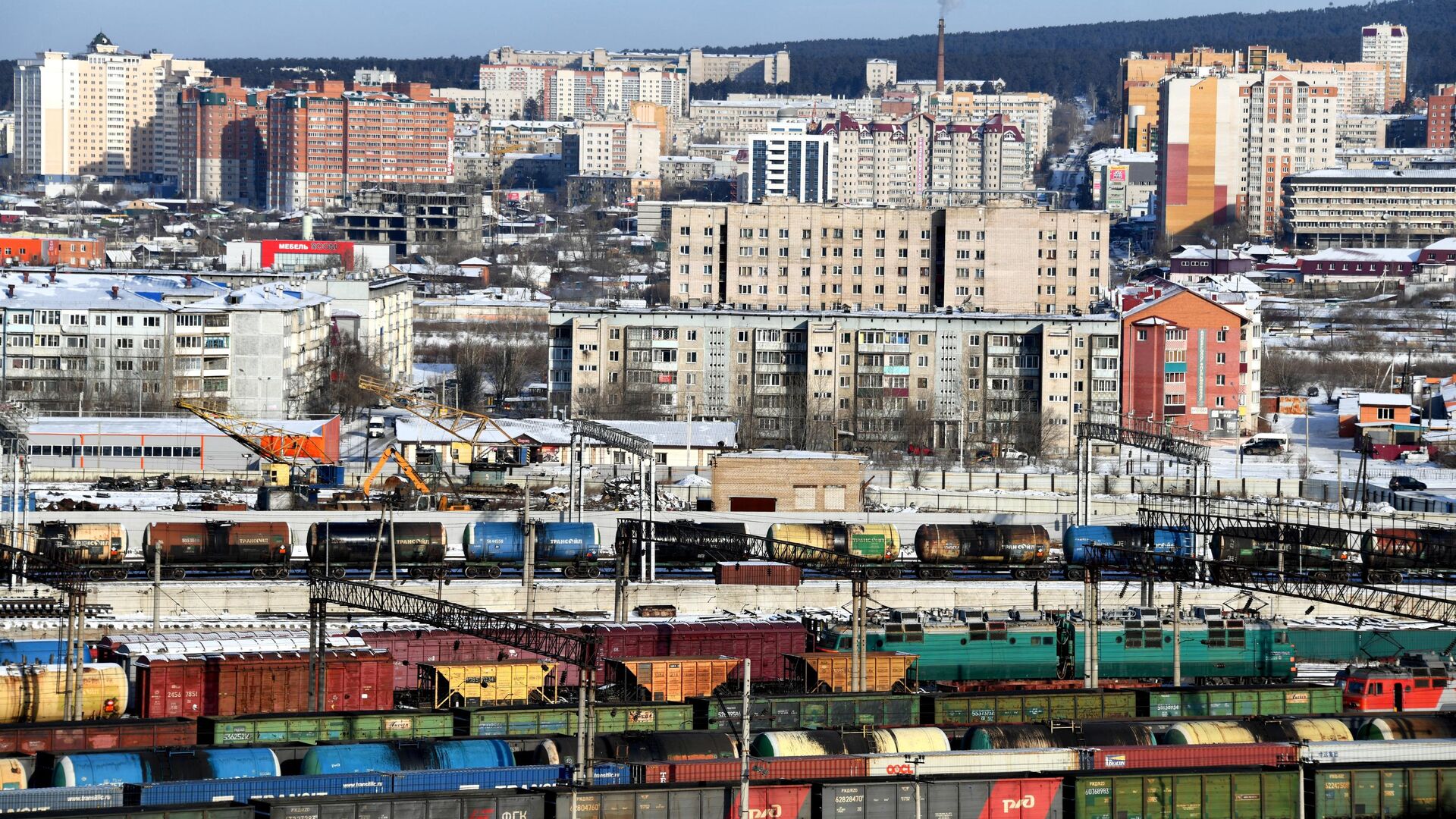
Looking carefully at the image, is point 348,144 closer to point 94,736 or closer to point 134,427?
point 134,427

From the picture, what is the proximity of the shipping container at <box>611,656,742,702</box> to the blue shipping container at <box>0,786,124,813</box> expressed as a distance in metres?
10.2

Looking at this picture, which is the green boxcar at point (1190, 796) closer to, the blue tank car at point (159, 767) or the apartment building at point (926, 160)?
the blue tank car at point (159, 767)

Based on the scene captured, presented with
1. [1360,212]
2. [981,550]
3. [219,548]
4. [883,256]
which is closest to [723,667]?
[981,550]

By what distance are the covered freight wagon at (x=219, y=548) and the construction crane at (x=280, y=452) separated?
393 inches

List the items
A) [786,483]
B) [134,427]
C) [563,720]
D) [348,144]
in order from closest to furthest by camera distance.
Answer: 1. [563,720]
2. [786,483]
3. [134,427]
4. [348,144]

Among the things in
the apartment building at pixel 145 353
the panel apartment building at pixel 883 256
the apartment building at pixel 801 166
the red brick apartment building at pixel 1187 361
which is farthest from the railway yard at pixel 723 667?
the apartment building at pixel 801 166

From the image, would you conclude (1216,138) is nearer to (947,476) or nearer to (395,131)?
(395,131)

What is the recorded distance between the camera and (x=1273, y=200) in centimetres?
15775

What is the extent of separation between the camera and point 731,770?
25.8 meters

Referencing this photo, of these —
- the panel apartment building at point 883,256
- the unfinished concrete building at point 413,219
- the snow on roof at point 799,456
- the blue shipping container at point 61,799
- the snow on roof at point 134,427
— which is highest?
the unfinished concrete building at point 413,219

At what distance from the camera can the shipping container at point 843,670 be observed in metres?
34.7

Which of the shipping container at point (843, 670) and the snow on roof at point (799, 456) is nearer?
the shipping container at point (843, 670)

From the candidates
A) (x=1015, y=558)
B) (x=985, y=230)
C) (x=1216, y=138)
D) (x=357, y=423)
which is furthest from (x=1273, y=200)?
(x=1015, y=558)

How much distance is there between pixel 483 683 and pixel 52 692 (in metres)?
5.76
